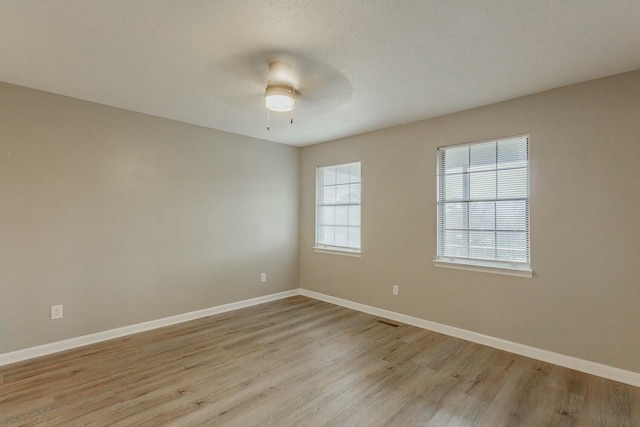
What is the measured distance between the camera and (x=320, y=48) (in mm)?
2236

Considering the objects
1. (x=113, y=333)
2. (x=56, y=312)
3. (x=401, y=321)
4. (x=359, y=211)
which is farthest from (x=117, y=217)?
(x=401, y=321)

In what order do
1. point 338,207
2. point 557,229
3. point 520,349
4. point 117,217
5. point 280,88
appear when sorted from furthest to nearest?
point 338,207
point 117,217
point 520,349
point 557,229
point 280,88

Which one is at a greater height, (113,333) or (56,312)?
(56,312)

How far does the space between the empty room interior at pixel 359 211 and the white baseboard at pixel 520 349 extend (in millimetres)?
15

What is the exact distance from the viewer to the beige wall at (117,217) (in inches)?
114

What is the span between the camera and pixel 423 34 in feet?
6.74

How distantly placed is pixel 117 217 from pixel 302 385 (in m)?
2.67

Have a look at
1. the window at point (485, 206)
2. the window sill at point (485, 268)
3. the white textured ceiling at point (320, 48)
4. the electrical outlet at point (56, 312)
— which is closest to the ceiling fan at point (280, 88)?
the white textured ceiling at point (320, 48)

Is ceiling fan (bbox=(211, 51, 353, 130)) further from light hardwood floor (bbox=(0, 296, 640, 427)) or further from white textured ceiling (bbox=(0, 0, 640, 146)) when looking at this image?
light hardwood floor (bbox=(0, 296, 640, 427))

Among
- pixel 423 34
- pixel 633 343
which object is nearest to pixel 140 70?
pixel 423 34

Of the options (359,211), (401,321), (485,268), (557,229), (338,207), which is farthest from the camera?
(338,207)

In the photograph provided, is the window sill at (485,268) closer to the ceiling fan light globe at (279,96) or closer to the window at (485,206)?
the window at (485,206)

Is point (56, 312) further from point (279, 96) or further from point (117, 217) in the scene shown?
point (279, 96)

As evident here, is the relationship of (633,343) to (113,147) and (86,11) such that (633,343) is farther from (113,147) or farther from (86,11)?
(113,147)
